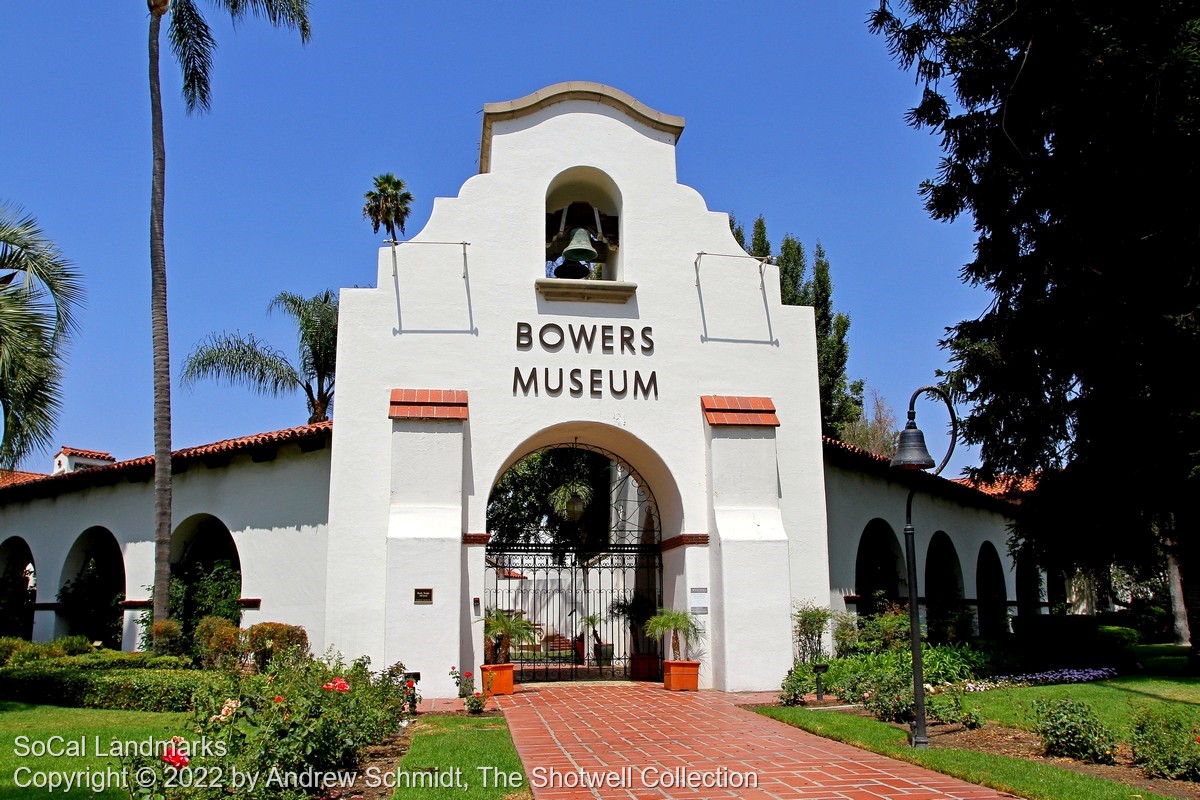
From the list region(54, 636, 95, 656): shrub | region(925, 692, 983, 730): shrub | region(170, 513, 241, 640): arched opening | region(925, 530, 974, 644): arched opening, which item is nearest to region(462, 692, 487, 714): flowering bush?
region(925, 692, 983, 730): shrub

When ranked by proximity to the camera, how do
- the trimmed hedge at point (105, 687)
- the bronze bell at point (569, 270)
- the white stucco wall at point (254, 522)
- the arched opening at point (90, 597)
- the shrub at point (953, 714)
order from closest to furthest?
1. the shrub at point (953, 714)
2. the trimmed hedge at point (105, 687)
3. the white stucco wall at point (254, 522)
4. the bronze bell at point (569, 270)
5. the arched opening at point (90, 597)

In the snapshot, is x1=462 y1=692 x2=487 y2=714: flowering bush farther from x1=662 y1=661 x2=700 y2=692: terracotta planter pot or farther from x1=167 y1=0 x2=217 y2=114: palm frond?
x1=167 y1=0 x2=217 y2=114: palm frond

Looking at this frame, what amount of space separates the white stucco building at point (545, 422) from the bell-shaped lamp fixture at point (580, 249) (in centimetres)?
5

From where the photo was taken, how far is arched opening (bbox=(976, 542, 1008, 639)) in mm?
25734

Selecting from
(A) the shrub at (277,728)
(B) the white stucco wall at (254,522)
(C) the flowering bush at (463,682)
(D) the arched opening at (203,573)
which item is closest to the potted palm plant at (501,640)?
(C) the flowering bush at (463,682)

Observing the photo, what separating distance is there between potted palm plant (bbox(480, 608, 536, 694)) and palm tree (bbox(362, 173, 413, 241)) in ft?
65.9

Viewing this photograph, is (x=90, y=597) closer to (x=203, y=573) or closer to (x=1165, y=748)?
(x=203, y=573)

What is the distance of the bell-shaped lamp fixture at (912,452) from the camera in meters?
9.62

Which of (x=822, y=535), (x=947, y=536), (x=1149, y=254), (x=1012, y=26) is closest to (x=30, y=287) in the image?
(x=822, y=535)

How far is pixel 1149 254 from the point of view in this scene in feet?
50.5

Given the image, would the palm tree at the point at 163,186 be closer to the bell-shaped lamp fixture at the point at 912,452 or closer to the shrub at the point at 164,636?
the shrub at the point at 164,636

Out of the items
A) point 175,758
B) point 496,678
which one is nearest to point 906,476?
point 496,678

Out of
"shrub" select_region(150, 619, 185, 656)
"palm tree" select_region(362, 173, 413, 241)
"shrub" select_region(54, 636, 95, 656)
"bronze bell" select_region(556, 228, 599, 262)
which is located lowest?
"shrub" select_region(54, 636, 95, 656)

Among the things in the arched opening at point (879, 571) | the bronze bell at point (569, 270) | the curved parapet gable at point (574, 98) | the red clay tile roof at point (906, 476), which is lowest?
the arched opening at point (879, 571)
